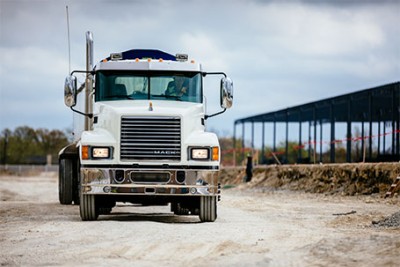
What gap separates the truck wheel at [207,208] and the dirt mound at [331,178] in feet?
43.3

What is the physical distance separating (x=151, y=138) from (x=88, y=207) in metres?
1.85

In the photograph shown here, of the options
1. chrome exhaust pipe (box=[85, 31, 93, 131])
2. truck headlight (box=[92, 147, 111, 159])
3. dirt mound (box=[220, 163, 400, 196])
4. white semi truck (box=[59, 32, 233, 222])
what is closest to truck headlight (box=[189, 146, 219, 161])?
white semi truck (box=[59, 32, 233, 222])

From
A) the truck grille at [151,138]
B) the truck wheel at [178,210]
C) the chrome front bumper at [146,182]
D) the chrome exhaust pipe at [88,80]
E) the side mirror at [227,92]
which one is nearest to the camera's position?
the chrome front bumper at [146,182]

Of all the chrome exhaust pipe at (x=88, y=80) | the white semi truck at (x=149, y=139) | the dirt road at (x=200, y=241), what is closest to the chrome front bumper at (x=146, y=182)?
the white semi truck at (x=149, y=139)

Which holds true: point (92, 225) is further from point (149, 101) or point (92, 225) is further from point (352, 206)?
point (352, 206)

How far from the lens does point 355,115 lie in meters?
54.3

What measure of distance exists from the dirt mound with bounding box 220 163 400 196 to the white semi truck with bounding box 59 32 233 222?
13.2m

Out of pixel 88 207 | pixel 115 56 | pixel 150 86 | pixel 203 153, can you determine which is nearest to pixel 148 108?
pixel 150 86

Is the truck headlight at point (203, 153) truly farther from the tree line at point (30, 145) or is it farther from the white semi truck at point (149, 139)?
the tree line at point (30, 145)

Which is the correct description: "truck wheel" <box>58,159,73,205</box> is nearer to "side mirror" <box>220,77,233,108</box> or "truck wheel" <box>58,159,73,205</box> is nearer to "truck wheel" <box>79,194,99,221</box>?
"truck wheel" <box>79,194,99,221</box>

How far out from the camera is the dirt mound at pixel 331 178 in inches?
1197

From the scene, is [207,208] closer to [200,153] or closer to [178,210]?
[200,153]

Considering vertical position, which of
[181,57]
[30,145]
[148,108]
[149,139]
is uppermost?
[181,57]

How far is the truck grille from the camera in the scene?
55.3ft
